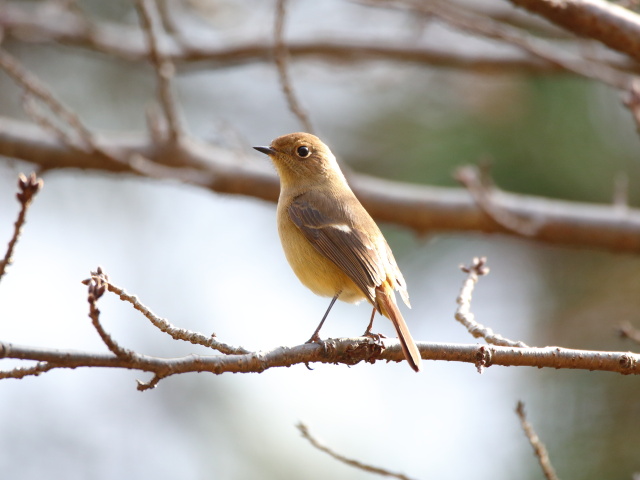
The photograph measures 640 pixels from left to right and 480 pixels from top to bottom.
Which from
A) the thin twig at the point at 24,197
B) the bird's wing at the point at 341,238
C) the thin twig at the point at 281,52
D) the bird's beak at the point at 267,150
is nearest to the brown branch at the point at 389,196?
the bird's beak at the point at 267,150

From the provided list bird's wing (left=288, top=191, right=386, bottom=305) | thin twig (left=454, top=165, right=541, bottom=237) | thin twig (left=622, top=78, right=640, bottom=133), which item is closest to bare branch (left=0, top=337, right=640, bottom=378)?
bird's wing (left=288, top=191, right=386, bottom=305)

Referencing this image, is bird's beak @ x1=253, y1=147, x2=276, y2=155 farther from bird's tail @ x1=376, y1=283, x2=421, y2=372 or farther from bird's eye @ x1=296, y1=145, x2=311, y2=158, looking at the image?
bird's tail @ x1=376, y1=283, x2=421, y2=372

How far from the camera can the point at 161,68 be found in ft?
17.7

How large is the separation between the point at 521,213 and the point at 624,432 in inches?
71.9

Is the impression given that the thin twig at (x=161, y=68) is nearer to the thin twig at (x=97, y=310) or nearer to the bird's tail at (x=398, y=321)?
the bird's tail at (x=398, y=321)

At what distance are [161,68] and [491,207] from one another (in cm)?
240

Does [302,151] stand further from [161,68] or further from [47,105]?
→ [47,105]

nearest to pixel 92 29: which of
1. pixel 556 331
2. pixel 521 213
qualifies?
pixel 521 213

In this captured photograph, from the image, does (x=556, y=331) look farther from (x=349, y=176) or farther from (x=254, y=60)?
(x=254, y=60)

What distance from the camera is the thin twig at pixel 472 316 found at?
3085 millimetres

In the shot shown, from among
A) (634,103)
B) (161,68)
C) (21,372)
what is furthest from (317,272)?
(21,372)

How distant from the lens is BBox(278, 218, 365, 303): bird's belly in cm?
422

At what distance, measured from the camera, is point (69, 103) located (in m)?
8.49

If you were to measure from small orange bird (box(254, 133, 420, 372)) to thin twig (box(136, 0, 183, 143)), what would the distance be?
0.89 meters
